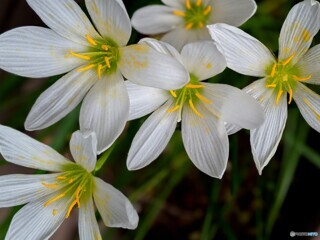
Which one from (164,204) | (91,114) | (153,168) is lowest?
(164,204)

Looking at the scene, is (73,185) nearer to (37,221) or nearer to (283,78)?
(37,221)

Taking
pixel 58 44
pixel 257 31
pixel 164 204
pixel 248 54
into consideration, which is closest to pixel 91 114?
pixel 58 44

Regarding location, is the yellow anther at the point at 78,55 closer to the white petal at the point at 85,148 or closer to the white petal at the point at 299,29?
the white petal at the point at 85,148

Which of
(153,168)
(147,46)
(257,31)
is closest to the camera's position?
(147,46)

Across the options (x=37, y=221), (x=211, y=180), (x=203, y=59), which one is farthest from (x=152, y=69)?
(x=211, y=180)

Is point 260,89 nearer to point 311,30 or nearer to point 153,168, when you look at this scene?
point 311,30
